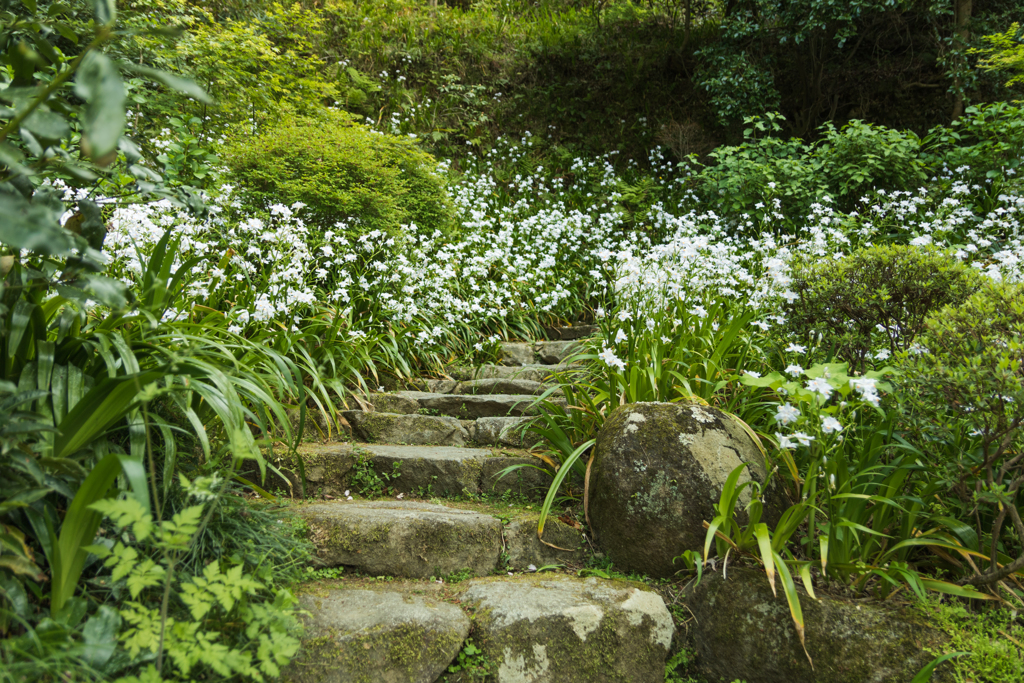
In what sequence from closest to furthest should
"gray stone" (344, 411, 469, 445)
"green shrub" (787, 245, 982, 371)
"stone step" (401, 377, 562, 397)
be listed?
"green shrub" (787, 245, 982, 371) → "gray stone" (344, 411, 469, 445) → "stone step" (401, 377, 562, 397)

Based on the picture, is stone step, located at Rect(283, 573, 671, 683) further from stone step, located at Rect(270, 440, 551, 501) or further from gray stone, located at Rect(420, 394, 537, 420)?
gray stone, located at Rect(420, 394, 537, 420)

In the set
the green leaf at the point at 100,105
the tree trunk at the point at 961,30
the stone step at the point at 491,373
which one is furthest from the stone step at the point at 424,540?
the tree trunk at the point at 961,30

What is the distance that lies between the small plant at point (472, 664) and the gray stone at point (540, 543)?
0.55 meters

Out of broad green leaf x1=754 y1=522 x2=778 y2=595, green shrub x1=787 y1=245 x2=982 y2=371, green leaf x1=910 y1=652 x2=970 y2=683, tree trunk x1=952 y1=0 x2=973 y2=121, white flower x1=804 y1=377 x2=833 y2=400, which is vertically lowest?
green leaf x1=910 y1=652 x2=970 y2=683

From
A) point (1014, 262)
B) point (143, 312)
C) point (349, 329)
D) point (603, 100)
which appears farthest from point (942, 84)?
point (143, 312)

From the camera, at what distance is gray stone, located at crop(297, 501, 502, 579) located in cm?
233

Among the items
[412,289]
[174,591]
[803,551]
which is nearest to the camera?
[174,591]

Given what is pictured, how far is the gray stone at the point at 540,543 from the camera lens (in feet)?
8.54

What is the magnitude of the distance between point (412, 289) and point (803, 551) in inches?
129

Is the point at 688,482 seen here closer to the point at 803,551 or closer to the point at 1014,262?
the point at 803,551

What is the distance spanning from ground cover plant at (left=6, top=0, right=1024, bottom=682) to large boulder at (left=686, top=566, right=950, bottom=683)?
0.13m

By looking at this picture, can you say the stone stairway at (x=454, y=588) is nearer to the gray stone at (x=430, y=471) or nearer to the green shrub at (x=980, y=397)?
the gray stone at (x=430, y=471)

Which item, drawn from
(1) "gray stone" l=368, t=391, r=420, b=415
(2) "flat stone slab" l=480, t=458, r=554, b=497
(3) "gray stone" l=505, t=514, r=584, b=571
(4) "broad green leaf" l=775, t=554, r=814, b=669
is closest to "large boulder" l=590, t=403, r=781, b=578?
(3) "gray stone" l=505, t=514, r=584, b=571

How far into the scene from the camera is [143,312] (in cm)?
202
